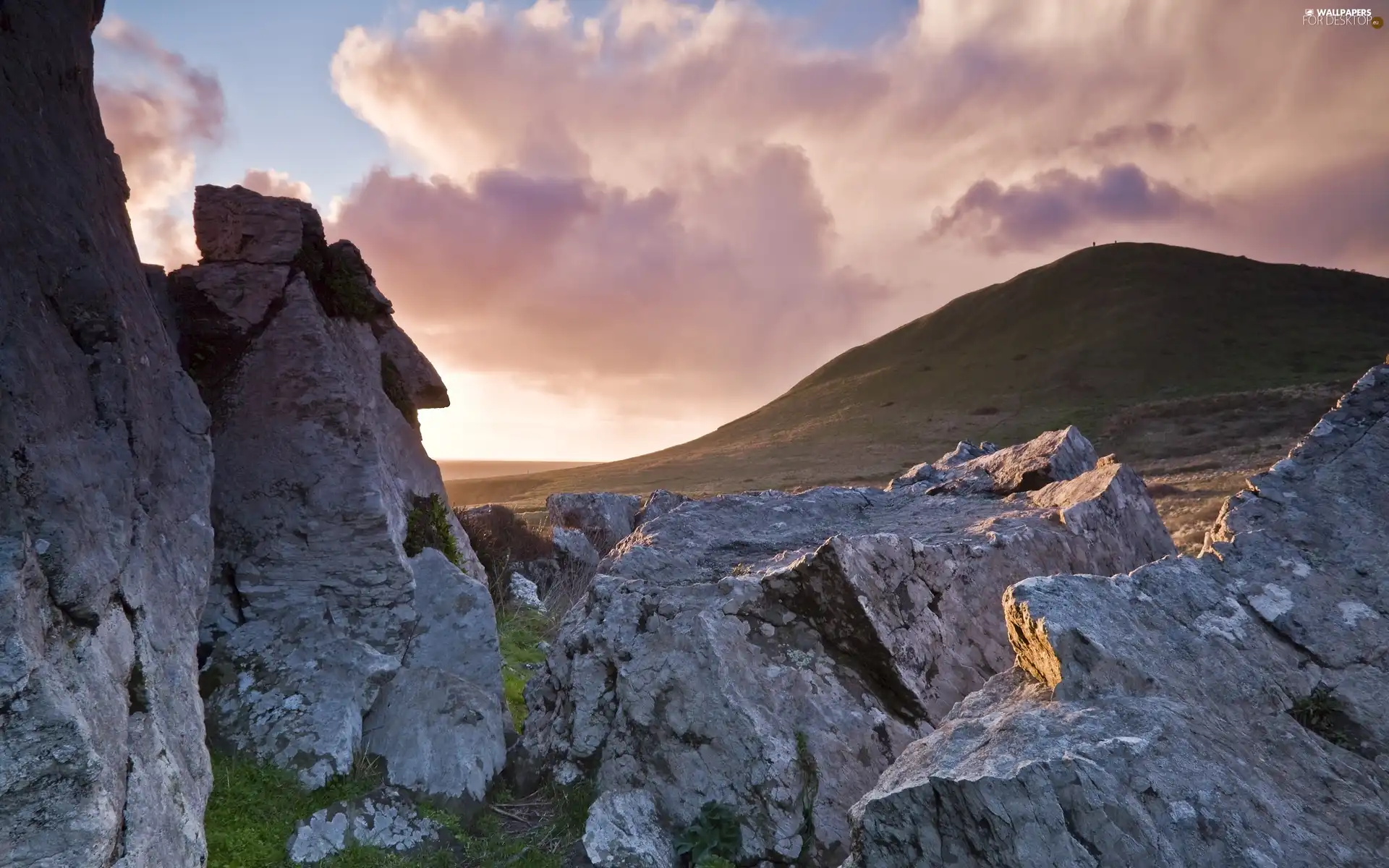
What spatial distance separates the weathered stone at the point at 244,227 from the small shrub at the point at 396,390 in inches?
87.9

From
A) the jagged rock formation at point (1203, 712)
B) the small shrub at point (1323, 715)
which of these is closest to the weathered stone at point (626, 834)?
the jagged rock formation at point (1203, 712)

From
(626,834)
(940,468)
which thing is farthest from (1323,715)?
(940,468)

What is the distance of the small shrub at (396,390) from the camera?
1236 centimetres

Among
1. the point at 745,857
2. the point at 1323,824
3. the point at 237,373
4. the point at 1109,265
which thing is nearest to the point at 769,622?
the point at 745,857

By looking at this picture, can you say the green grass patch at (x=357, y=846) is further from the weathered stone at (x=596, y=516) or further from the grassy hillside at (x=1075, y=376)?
the grassy hillside at (x=1075, y=376)

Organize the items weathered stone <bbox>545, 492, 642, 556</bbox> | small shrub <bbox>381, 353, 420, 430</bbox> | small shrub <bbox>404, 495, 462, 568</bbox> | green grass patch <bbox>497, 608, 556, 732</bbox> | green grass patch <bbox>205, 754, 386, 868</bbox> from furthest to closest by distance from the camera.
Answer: weathered stone <bbox>545, 492, 642, 556</bbox> → small shrub <bbox>381, 353, 420, 430</bbox> → green grass patch <bbox>497, 608, 556, 732</bbox> → small shrub <bbox>404, 495, 462, 568</bbox> → green grass patch <bbox>205, 754, 386, 868</bbox>

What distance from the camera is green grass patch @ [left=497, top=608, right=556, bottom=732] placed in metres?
11.9

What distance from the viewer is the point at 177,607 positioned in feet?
23.8

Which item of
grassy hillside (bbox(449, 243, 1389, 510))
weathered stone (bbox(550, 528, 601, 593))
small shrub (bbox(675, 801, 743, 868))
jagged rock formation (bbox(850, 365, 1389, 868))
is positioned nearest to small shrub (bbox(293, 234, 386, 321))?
small shrub (bbox(675, 801, 743, 868))

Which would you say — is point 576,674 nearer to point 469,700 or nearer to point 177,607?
point 469,700

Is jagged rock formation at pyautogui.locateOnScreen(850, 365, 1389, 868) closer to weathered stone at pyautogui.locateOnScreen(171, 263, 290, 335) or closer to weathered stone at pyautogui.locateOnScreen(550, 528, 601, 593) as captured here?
weathered stone at pyautogui.locateOnScreen(171, 263, 290, 335)

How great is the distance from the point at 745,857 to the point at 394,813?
139 inches

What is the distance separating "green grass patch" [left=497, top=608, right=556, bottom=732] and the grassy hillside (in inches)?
2331

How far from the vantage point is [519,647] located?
49.1 feet
